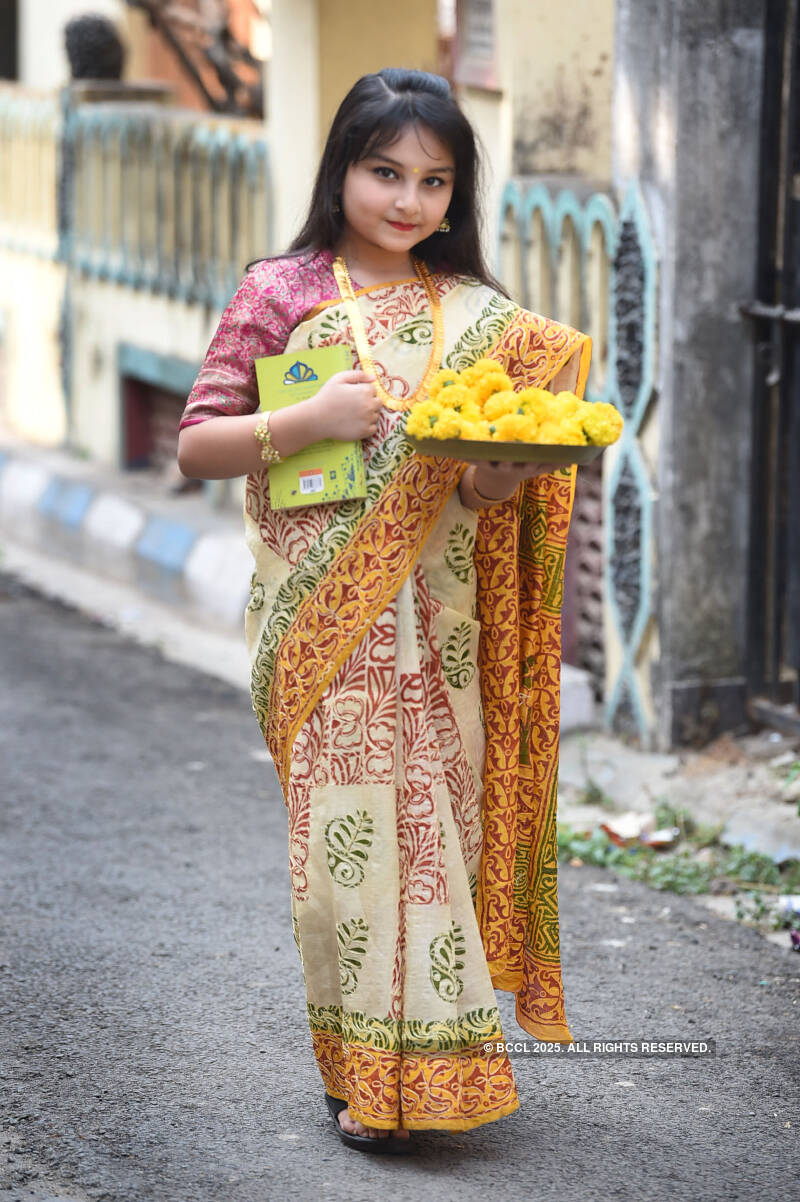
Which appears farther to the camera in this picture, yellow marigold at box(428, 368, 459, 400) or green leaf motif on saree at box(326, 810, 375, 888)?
green leaf motif on saree at box(326, 810, 375, 888)

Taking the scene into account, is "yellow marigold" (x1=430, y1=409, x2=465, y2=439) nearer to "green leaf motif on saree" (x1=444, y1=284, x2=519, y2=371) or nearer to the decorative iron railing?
"green leaf motif on saree" (x1=444, y1=284, x2=519, y2=371)

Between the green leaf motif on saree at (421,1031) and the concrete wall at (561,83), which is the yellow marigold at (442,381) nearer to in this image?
the green leaf motif on saree at (421,1031)

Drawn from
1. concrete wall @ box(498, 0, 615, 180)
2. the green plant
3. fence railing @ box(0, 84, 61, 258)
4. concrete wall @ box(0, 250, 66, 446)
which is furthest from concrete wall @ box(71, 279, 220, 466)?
the green plant

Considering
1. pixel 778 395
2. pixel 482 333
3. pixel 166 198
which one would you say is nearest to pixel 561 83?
pixel 778 395

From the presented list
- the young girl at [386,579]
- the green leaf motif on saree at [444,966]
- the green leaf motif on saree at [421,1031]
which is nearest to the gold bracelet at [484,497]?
the young girl at [386,579]

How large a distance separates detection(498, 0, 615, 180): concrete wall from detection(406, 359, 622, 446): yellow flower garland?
3407 millimetres

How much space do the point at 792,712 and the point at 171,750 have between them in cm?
214

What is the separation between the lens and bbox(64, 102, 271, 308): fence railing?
29.3 ft

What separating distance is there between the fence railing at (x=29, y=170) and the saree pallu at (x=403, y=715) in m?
8.81

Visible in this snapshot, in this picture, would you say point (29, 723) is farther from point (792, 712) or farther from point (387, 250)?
point (387, 250)

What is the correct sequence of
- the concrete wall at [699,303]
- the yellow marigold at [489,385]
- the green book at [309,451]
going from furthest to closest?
the concrete wall at [699,303] → the green book at [309,451] → the yellow marigold at [489,385]

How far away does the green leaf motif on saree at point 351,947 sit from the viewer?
3.17 meters

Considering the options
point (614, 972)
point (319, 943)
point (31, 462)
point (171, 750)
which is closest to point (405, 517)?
point (319, 943)

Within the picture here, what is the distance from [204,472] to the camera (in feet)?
10.6
